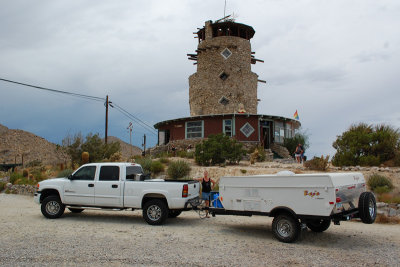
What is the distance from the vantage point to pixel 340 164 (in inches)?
778

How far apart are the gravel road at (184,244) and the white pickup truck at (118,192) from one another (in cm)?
54

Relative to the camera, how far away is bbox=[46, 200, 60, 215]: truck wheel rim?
11.3 metres

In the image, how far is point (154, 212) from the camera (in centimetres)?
1027

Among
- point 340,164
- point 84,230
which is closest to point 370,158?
point 340,164

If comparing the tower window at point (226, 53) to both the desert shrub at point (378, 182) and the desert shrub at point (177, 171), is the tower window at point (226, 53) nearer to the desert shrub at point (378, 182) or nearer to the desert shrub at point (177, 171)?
the desert shrub at point (177, 171)

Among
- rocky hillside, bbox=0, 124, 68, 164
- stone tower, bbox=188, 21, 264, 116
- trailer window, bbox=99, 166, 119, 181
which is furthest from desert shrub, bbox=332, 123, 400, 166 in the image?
rocky hillside, bbox=0, 124, 68, 164

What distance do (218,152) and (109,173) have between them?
1243 centimetres

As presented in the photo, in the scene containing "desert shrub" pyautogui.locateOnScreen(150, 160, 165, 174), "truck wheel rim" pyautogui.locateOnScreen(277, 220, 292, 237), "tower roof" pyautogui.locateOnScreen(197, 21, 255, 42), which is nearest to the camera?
"truck wheel rim" pyautogui.locateOnScreen(277, 220, 292, 237)

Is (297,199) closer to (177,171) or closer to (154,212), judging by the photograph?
(154,212)

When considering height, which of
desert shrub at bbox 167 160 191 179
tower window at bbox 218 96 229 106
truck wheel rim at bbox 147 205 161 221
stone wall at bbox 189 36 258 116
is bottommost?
truck wheel rim at bbox 147 205 161 221

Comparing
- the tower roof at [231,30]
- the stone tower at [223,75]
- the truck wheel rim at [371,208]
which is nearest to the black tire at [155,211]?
the truck wheel rim at [371,208]

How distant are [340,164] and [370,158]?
1.64 m

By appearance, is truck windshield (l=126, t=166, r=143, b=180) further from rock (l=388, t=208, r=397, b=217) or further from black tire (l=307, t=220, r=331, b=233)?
rock (l=388, t=208, r=397, b=217)

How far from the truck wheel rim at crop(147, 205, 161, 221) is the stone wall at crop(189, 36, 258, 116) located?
2736 centimetres
